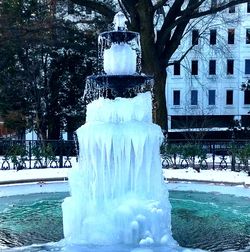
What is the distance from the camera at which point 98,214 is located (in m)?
7.54

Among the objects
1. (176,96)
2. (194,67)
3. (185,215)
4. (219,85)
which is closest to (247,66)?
(219,85)

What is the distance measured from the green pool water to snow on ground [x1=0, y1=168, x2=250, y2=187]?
6.14ft

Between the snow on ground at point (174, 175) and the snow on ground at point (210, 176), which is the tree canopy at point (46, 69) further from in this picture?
the snow on ground at point (210, 176)

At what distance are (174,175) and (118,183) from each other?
7788 millimetres

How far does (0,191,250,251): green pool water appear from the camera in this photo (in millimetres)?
7816

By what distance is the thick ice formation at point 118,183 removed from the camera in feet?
24.2

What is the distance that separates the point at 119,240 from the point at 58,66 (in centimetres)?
2443

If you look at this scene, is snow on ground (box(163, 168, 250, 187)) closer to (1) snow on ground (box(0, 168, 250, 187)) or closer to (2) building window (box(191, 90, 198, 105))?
(1) snow on ground (box(0, 168, 250, 187))

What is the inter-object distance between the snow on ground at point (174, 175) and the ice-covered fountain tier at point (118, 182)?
6.33 meters

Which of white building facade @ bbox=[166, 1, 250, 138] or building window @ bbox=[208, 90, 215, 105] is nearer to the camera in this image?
white building facade @ bbox=[166, 1, 250, 138]

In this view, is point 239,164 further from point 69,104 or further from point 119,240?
point 69,104

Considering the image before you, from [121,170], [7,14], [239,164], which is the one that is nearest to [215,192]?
[239,164]

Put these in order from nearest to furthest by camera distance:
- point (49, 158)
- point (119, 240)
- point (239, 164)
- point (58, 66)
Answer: point (119, 240) < point (239, 164) < point (49, 158) < point (58, 66)

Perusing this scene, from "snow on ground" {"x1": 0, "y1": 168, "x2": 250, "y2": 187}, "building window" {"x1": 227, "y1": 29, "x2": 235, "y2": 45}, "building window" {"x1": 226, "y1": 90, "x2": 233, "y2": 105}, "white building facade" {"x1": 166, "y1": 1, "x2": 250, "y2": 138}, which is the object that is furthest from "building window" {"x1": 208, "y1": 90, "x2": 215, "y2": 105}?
"snow on ground" {"x1": 0, "y1": 168, "x2": 250, "y2": 187}
